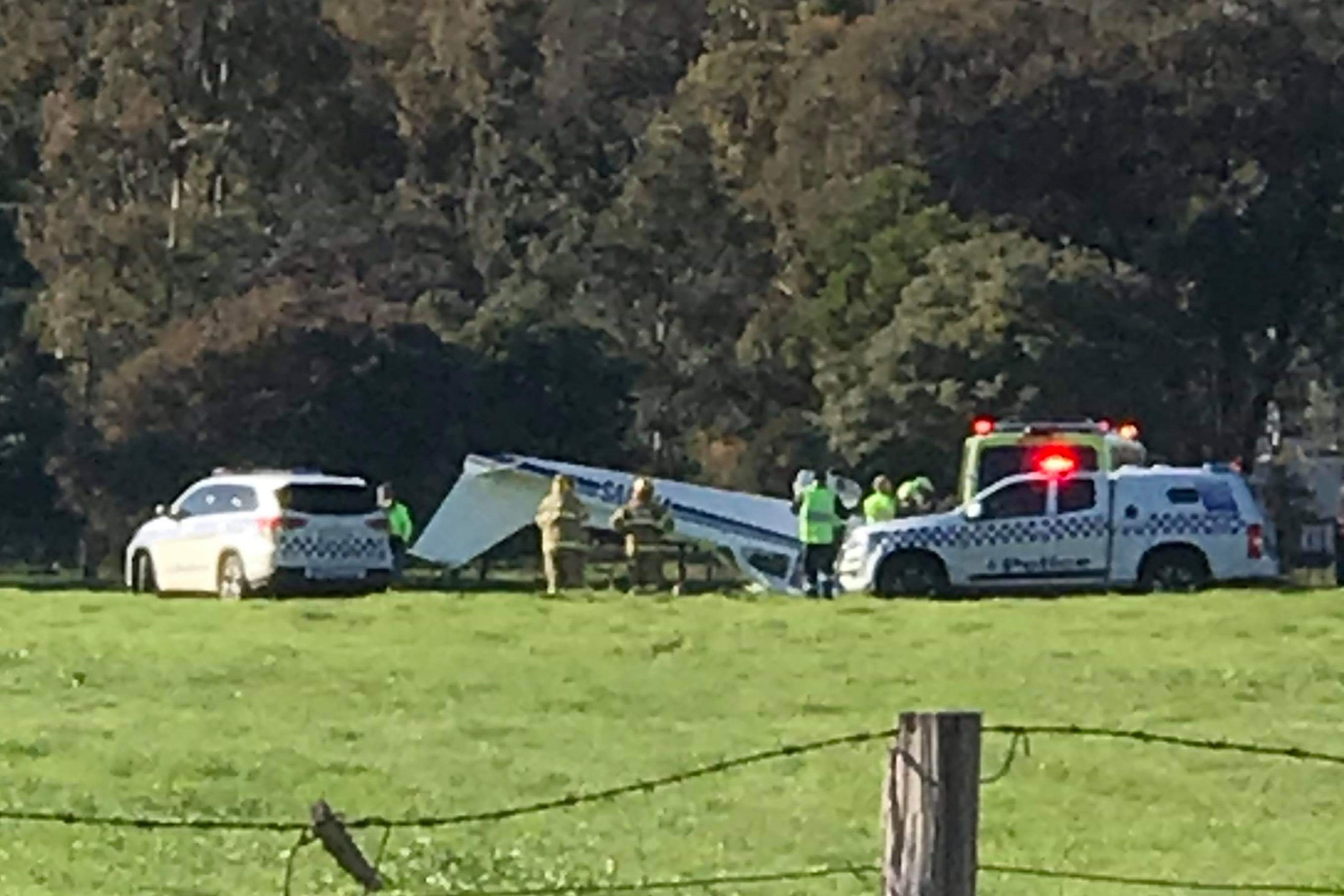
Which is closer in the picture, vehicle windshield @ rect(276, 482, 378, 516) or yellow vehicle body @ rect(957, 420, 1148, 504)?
vehicle windshield @ rect(276, 482, 378, 516)

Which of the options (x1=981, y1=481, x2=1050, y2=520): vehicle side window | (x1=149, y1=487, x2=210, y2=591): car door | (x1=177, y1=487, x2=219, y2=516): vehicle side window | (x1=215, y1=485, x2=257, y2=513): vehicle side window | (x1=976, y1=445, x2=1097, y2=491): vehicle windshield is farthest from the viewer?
(x1=976, y1=445, x2=1097, y2=491): vehicle windshield

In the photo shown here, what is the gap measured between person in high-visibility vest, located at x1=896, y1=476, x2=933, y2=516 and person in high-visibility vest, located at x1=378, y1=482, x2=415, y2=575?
5.97 m

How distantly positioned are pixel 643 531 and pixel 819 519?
2253 millimetres

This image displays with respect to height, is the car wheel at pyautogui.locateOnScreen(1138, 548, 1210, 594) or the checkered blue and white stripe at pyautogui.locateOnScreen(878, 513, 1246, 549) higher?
the checkered blue and white stripe at pyautogui.locateOnScreen(878, 513, 1246, 549)

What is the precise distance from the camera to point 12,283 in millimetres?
57375

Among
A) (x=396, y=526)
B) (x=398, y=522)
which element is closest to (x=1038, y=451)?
(x=396, y=526)

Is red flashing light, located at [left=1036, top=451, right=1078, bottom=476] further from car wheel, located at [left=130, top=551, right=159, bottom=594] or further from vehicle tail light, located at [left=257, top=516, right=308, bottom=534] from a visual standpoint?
car wheel, located at [left=130, top=551, right=159, bottom=594]

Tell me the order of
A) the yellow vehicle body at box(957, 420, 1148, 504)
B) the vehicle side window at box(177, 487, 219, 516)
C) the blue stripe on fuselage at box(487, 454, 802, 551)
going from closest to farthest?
the vehicle side window at box(177, 487, 219, 516) < the yellow vehicle body at box(957, 420, 1148, 504) < the blue stripe on fuselage at box(487, 454, 802, 551)

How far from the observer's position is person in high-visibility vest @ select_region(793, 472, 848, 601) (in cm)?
3331

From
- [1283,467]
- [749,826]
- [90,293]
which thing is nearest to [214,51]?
[90,293]

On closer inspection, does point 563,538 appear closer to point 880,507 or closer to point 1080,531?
point 880,507

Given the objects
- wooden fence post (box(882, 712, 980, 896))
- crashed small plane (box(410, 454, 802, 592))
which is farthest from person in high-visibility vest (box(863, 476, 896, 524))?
wooden fence post (box(882, 712, 980, 896))

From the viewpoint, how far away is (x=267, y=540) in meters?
32.5

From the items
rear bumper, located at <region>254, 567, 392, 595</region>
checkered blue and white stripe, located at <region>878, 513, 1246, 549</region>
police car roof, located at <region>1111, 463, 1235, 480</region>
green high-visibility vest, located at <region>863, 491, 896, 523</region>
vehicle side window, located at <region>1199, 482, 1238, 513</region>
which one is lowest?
rear bumper, located at <region>254, 567, 392, 595</region>
